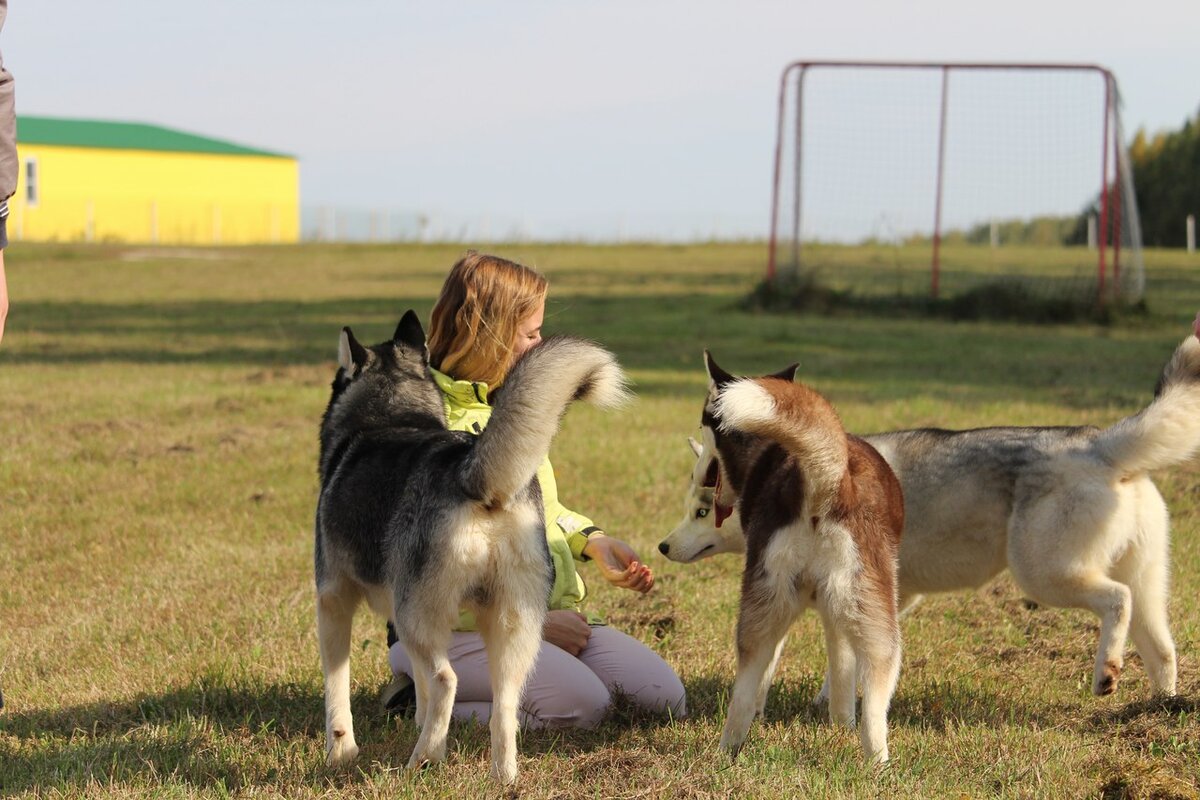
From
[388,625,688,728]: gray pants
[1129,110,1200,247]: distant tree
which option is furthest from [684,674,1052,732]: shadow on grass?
[1129,110,1200,247]: distant tree

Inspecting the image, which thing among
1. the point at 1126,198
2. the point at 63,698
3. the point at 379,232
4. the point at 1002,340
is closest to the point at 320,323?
the point at 1002,340

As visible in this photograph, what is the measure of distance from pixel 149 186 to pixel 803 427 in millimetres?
57329

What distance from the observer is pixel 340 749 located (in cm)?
412

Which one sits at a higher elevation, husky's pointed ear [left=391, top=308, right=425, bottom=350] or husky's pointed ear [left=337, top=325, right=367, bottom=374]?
husky's pointed ear [left=391, top=308, right=425, bottom=350]

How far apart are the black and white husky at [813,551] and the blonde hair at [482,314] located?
0.91 m

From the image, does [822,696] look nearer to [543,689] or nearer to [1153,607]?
[543,689]

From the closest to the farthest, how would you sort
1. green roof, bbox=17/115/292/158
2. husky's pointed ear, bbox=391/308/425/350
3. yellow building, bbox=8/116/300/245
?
husky's pointed ear, bbox=391/308/425/350 → yellow building, bbox=8/116/300/245 → green roof, bbox=17/115/292/158

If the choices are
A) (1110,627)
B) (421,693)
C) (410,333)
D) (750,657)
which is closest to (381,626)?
(410,333)

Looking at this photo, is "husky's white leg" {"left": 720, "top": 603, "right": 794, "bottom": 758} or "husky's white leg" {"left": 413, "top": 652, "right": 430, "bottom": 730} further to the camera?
"husky's white leg" {"left": 720, "top": 603, "right": 794, "bottom": 758}

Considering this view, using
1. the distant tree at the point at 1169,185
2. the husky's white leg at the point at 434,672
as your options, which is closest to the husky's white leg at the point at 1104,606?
the husky's white leg at the point at 434,672

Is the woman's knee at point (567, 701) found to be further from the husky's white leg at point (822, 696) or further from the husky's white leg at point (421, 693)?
the husky's white leg at point (822, 696)

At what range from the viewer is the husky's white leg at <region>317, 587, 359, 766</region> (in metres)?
4.12

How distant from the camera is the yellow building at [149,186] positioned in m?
53.0

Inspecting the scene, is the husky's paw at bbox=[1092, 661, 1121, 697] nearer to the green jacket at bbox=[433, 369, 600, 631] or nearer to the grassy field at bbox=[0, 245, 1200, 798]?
the grassy field at bbox=[0, 245, 1200, 798]
